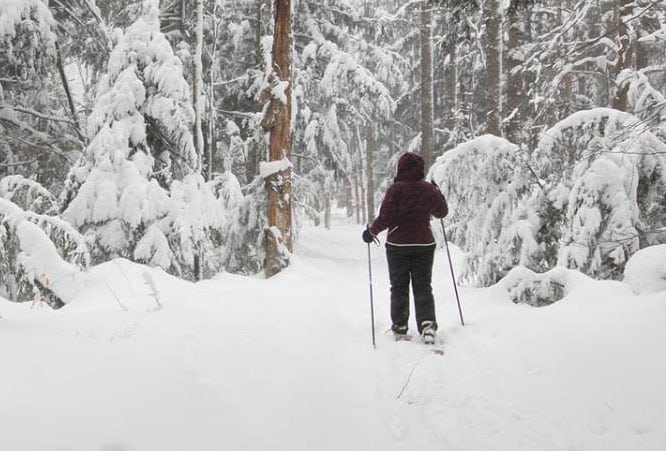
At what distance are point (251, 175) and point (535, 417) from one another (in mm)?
10226

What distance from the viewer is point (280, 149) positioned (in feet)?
27.0

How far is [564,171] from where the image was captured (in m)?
5.83

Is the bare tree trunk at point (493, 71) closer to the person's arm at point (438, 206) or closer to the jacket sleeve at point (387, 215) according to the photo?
the person's arm at point (438, 206)

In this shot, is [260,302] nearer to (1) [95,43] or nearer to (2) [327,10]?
(1) [95,43]

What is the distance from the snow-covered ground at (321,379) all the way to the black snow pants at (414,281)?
13.6 inches

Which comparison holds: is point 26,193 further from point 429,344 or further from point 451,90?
point 451,90

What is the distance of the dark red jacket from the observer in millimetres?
4902

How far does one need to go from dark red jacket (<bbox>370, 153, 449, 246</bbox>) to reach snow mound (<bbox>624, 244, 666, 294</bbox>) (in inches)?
76.2

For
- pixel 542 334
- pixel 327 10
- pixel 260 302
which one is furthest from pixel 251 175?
pixel 542 334

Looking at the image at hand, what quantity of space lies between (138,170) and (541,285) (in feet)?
20.9

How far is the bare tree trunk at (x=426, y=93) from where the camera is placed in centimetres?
1438

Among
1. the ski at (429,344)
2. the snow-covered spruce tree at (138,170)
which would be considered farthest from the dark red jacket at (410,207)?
the snow-covered spruce tree at (138,170)

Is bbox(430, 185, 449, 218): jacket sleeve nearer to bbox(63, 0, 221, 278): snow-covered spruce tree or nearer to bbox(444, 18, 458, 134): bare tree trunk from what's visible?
bbox(63, 0, 221, 278): snow-covered spruce tree

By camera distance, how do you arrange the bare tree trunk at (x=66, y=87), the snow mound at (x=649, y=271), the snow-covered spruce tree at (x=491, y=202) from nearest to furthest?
1. the snow mound at (x=649, y=271)
2. the snow-covered spruce tree at (x=491, y=202)
3. the bare tree trunk at (x=66, y=87)
